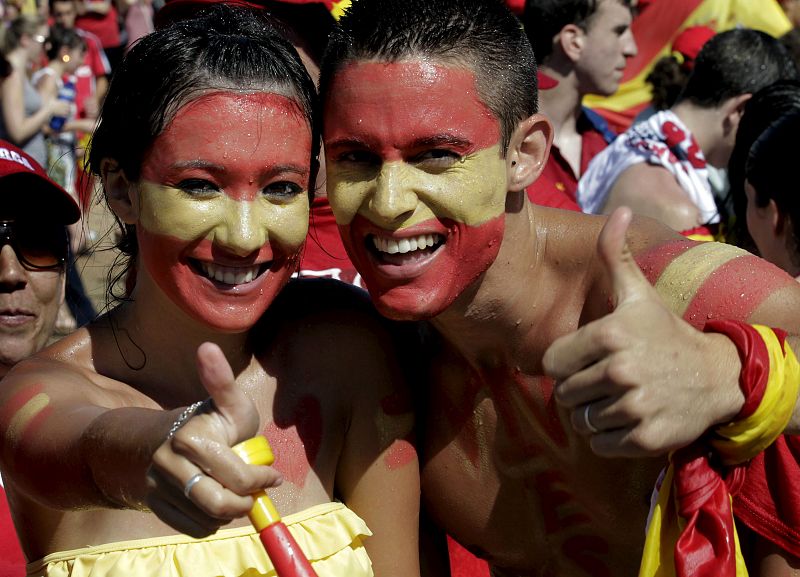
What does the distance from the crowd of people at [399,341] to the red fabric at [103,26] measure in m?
7.34

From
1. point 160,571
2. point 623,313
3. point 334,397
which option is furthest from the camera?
point 334,397

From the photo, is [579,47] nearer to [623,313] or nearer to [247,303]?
[247,303]

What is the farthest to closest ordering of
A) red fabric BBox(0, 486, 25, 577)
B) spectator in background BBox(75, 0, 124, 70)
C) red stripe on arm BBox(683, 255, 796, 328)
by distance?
1. spectator in background BBox(75, 0, 124, 70)
2. red fabric BBox(0, 486, 25, 577)
3. red stripe on arm BBox(683, 255, 796, 328)

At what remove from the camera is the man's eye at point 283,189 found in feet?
7.71

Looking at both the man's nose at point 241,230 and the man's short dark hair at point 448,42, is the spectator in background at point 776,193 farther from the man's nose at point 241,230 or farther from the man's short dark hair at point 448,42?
the man's nose at point 241,230

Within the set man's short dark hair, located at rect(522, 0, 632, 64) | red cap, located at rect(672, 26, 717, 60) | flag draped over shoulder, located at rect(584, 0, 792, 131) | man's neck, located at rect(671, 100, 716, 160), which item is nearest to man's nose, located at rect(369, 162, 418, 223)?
man's neck, located at rect(671, 100, 716, 160)

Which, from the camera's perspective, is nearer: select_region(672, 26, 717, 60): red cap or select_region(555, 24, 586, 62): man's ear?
select_region(555, 24, 586, 62): man's ear

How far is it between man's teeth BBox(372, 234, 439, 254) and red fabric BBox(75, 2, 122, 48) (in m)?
8.19

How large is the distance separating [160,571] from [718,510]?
1008 mm

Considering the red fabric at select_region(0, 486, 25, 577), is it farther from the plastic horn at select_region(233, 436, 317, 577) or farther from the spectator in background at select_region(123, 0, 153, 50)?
the spectator in background at select_region(123, 0, 153, 50)

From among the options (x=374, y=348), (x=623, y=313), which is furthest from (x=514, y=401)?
(x=623, y=313)

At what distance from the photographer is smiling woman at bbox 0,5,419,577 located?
7.32 feet

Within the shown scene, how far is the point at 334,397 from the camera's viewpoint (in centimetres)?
256

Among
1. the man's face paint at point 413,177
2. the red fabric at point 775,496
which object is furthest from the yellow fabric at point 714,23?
the red fabric at point 775,496
